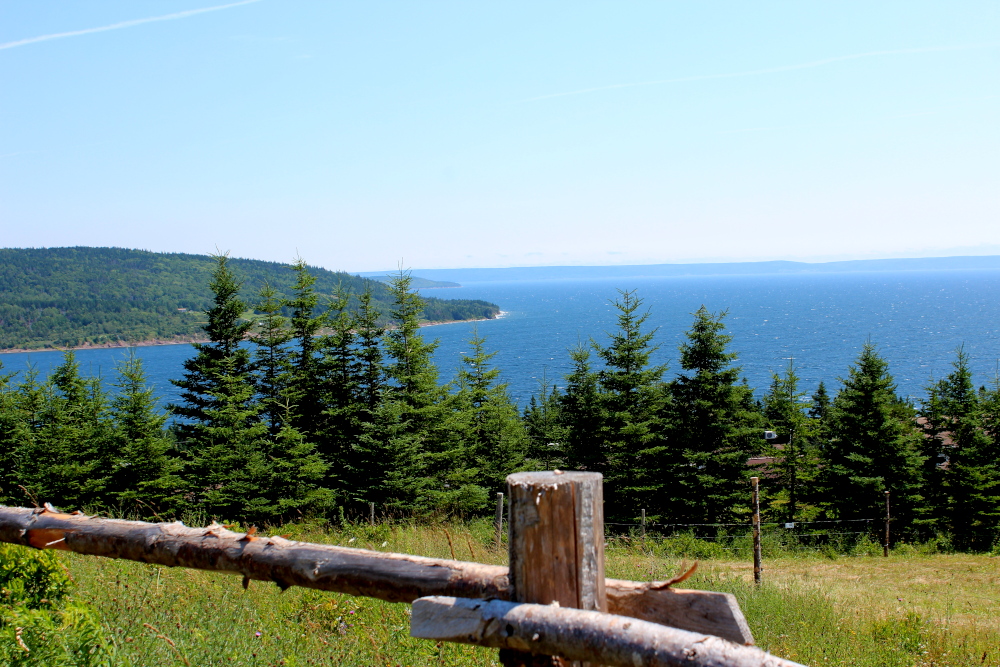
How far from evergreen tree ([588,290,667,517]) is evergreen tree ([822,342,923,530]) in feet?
21.4

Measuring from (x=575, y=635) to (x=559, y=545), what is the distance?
0.31m

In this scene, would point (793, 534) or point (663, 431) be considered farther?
point (663, 431)

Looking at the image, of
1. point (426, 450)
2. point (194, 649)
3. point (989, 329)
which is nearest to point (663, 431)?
point (426, 450)

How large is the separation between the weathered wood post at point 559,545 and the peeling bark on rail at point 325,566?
16 centimetres

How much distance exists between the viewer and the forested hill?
400 feet

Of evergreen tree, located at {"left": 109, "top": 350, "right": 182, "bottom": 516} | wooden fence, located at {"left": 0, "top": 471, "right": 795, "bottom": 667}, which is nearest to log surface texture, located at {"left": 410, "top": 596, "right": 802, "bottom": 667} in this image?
wooden fence, located at {"left": 0, "top": 471, "right": 795, "bottom": 667}

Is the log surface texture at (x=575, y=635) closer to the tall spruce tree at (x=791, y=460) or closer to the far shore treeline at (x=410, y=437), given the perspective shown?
the far shore treeline at (x=410, y=437)

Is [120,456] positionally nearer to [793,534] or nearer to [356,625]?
[356,625]

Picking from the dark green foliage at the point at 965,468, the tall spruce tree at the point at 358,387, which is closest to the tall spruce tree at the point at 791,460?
the dark green foliage at the point at 965,468

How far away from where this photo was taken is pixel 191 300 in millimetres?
149250

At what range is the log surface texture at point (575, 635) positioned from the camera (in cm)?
193

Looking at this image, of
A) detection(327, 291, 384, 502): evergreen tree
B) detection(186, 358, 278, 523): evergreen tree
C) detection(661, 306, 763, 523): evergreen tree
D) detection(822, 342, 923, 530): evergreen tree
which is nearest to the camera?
detection(186, 358, 278, 523): evergreen tree

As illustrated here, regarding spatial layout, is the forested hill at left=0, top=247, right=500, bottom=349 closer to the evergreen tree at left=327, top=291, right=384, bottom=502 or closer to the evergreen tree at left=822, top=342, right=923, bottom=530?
the evergreen tree at left=327, top=291, right=384, bottom=502

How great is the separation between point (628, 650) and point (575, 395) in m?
24.8
